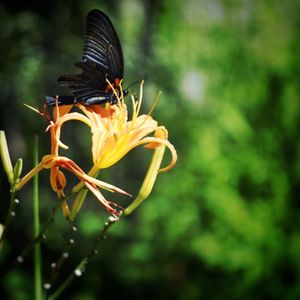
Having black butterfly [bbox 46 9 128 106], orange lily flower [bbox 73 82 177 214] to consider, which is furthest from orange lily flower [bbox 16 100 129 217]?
black butterfly [bbox 46 9 128 106]

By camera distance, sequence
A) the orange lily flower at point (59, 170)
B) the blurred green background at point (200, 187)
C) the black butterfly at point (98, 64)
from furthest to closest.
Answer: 1. the blurred green background at point (200, 187)
2. the black butterfly at point (98, 64)
3. the orange lily flower at point (59, 170)

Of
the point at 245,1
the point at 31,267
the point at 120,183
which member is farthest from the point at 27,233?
the point at 245,1

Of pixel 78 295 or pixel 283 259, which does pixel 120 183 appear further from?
pixel 283 259

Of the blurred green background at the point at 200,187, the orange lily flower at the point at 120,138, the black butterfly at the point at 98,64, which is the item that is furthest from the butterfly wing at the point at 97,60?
the blurred green background at the point at 200,187

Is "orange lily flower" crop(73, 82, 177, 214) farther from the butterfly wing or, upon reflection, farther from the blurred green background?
the blurred green background

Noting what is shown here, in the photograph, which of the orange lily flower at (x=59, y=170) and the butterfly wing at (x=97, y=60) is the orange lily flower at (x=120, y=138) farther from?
the butterfly wing at (x=97, y=60)

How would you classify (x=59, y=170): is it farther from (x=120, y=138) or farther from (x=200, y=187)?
(x=200, y=187)

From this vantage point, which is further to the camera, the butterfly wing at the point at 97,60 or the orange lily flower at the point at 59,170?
the butterfly wing at the point at 97,60
